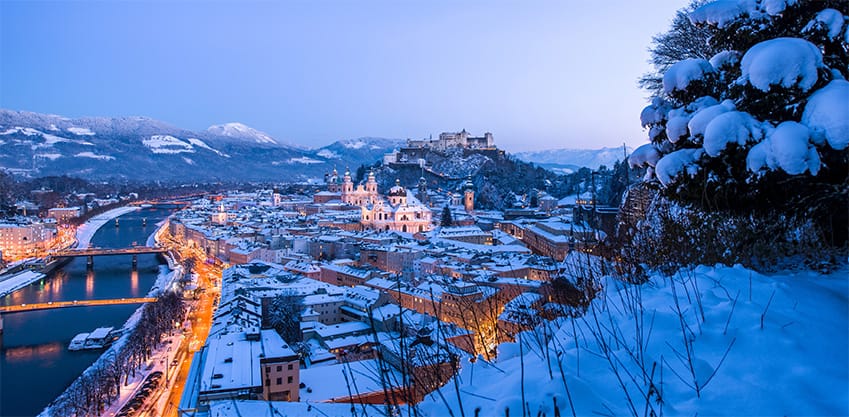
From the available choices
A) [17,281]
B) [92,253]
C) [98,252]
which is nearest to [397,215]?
[98,252]

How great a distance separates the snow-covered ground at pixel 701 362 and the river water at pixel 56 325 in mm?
11818

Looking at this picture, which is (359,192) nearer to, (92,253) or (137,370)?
(92,253)

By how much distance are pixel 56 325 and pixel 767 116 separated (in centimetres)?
1822

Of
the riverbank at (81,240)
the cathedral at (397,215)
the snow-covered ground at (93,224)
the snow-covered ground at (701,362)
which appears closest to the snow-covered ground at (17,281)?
the riverbank at (81,240)

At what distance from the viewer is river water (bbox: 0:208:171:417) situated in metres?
11.5

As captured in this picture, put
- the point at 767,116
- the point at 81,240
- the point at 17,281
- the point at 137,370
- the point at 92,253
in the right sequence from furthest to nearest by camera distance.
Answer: the point at 81,240, the point at 92,253, the point at 17,281, the point at 137,370, the point at 767,116

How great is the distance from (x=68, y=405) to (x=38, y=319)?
813 cm

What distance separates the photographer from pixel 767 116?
230cm

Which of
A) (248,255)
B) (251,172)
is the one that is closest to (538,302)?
(248,255)

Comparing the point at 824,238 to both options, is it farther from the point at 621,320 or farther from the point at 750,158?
the point at 621,320

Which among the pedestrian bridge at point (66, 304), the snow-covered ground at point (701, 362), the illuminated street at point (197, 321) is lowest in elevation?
the illuminated street at point (197, 321)

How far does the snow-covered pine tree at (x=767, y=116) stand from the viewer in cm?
204

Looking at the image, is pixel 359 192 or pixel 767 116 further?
pixel 359 192

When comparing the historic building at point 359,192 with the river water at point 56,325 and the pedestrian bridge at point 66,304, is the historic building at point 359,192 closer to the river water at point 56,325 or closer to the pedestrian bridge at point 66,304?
the river water at point 56,325
